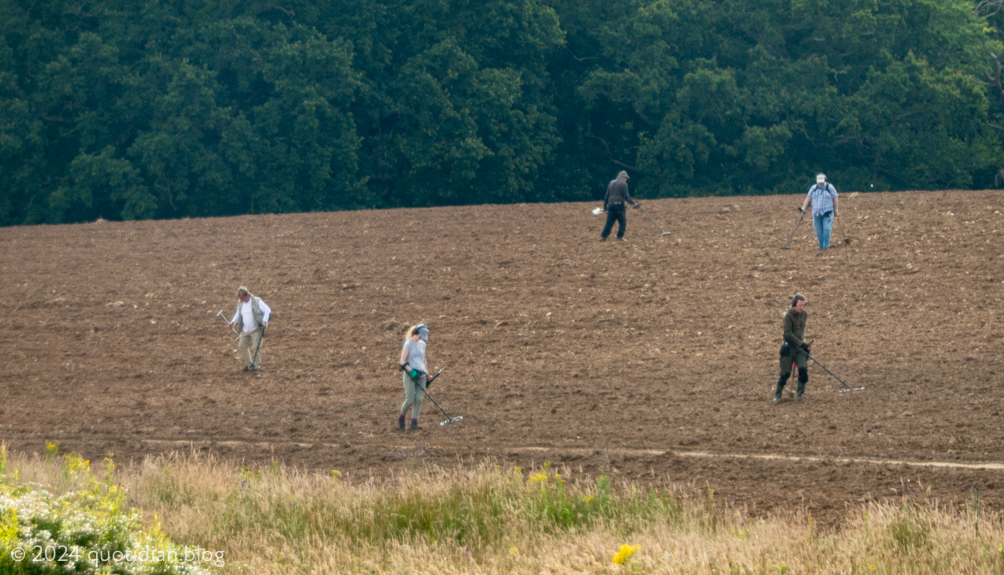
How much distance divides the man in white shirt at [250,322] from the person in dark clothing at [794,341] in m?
8.88

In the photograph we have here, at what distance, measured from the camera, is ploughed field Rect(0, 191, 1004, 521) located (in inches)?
478

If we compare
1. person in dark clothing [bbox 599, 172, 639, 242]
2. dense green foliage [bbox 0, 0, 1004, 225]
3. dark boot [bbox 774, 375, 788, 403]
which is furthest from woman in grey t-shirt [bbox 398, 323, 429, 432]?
dense green foliage [bbox 0, 0, 1004, 225]

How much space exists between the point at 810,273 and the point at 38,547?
17100 millimetres

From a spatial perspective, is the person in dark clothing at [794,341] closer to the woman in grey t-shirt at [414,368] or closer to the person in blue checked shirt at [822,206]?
the woman in grey t-shirt at [414,368]

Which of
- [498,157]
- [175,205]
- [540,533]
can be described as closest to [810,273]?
[540,533]

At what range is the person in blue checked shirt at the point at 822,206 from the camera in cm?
2058

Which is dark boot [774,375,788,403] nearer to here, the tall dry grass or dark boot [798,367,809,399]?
dark boot [798,367,809,399]

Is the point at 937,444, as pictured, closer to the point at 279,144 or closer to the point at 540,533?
the point at 540,533

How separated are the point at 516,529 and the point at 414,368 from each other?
5.29 m

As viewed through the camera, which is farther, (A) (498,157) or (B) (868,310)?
(A) (498,157)

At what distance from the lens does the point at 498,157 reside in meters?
44.3

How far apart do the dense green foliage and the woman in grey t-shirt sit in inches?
1169

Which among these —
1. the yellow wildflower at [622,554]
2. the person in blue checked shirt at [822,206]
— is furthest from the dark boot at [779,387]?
the person in blue checked shirt at [822,206]

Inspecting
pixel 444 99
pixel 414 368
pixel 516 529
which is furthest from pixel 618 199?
pixel 444 99
